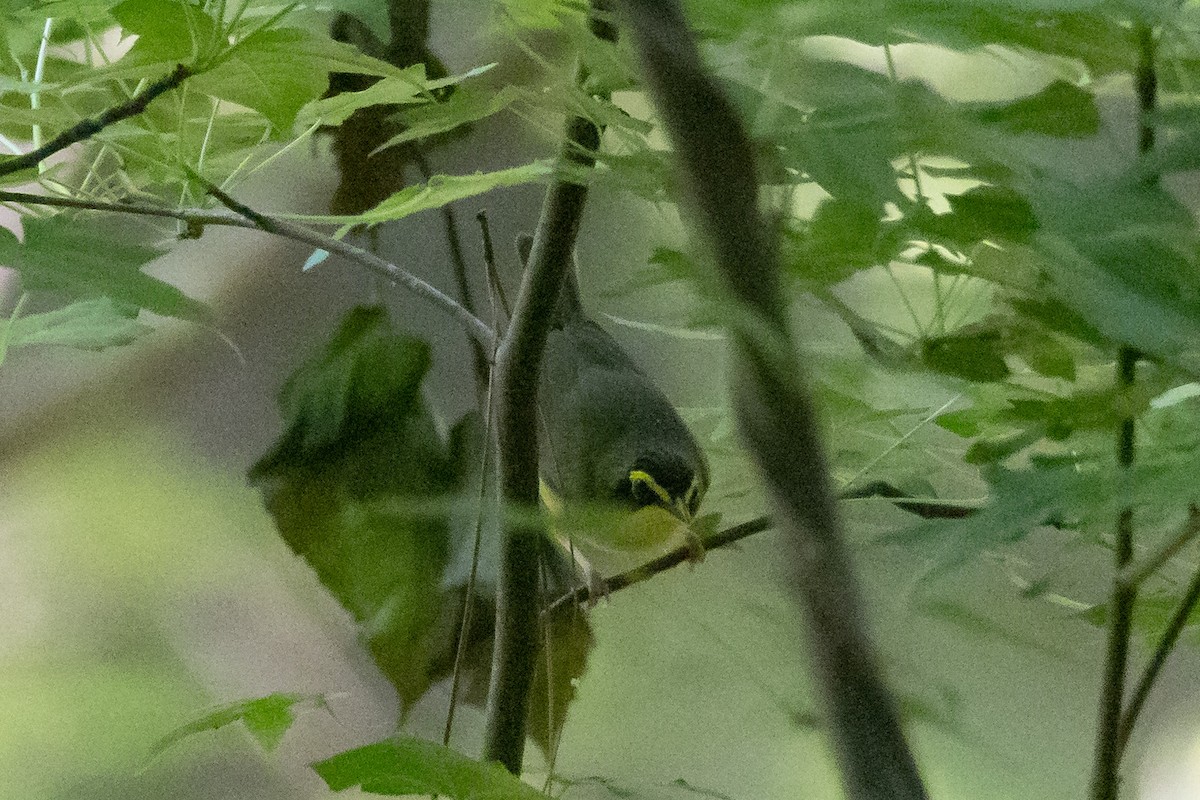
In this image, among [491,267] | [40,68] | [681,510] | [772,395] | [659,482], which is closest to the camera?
[772,395]

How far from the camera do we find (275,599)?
741 millimetres

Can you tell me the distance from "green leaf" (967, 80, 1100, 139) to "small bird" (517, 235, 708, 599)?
401 mm

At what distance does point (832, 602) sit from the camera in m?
0.18

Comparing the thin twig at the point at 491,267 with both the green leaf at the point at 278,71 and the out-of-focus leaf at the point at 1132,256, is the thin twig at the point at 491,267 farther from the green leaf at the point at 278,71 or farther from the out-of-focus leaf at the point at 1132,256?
the out-of-focus leaf at the point at 1132,256

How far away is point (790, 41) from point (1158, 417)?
7.2 inches

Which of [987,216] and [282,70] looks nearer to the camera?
[987,216]

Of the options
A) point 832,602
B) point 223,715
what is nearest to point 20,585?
point 223,715

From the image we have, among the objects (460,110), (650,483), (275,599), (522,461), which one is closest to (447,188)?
(460,110)

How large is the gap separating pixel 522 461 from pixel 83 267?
0.22 m

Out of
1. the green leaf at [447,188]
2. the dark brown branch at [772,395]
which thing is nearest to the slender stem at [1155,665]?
the dark brown branch at [772,395]

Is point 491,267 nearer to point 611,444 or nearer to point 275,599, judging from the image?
point 611,444

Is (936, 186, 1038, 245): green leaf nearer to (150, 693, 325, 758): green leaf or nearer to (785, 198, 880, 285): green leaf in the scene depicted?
(785, 198, 880, 285): green leaf

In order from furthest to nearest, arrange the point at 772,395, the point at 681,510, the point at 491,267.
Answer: the point at 681,510 < the point at 491,267 < the point at 772,395

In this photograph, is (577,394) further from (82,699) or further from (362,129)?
(82,699)
